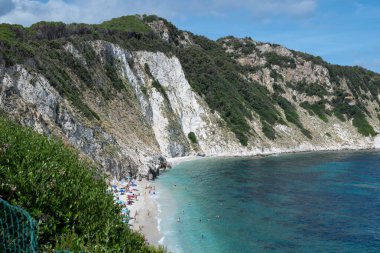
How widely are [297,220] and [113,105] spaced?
1932 inches

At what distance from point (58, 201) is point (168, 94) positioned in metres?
86.0

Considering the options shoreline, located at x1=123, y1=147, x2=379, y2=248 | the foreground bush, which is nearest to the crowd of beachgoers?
shoreline, located at x1=123, y1=147, x2=379, y2=248

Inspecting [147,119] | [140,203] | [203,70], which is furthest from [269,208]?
[203,70]

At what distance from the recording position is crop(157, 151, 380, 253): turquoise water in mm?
35844

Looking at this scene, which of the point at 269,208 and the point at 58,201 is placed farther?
the point at 269,208

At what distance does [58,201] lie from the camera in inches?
640

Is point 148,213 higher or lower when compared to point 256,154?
lower

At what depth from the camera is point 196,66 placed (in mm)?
119812

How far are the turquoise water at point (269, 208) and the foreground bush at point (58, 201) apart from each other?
56.9 feet

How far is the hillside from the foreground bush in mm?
31058

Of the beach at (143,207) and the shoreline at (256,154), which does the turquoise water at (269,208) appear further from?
the shoreline at (256,154)

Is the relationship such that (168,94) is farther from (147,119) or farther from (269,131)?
(269,131)

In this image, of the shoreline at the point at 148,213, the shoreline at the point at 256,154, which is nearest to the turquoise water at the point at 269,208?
the shoreline at the point at 148,213

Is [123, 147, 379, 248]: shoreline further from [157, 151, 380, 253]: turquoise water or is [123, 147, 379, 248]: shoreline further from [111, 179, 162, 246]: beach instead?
[157, 151, 380, 253]: turquoise water
